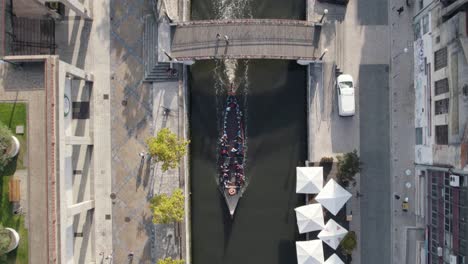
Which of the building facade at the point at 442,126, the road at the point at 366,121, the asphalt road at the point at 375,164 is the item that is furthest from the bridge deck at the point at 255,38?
the building facade at the point at 442,126

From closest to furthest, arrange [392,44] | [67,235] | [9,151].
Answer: [9,151] → [67,235] → [392,44]

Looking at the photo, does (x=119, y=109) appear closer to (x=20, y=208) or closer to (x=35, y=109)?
(x=35, y=109)

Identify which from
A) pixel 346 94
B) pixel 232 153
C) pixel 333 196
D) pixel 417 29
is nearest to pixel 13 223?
pixel 232 153

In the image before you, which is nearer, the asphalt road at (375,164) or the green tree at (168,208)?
the green tree at (168,208)

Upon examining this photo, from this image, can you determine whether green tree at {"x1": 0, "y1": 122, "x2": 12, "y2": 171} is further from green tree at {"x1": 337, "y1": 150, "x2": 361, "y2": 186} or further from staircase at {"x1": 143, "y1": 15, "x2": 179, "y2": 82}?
green tree at {"x1": 337, "y1": 150, "x2": 361, "y2": 186}

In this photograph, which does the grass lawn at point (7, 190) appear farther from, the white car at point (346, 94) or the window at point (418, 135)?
the window at point (418, 135)

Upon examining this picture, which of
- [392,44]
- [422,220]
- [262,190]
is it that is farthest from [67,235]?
[392,44]
